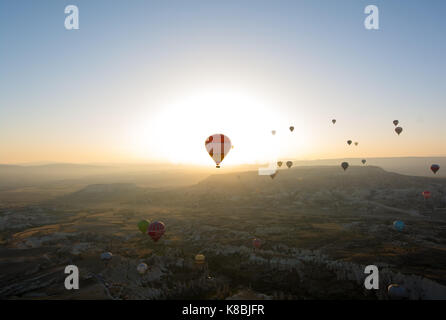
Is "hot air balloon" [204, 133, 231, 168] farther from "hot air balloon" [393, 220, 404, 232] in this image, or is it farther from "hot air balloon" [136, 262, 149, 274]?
"hot air balloon" [393, 220, 404, 232]

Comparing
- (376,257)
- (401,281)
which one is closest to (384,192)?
(376,257)

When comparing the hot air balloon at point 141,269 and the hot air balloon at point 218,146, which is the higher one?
the hot air balloon at point 218,146

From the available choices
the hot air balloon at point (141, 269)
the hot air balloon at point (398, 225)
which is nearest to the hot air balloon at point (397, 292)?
the hot air balloon at point (141, 269)

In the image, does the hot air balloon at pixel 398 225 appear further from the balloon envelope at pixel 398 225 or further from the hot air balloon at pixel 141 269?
the hot air balloon at pixel 141 269

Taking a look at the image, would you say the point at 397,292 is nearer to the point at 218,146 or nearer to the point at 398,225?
the point at 398,225

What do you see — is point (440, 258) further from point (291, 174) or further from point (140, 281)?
point (291, 174)

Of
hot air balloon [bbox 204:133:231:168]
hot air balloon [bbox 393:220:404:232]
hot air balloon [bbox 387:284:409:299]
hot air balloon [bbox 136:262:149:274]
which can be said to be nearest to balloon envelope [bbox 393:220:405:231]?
hot air balloon [bbox 393:220:404:232]

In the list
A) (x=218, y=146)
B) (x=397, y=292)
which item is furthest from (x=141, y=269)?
(x=397, y=292)
